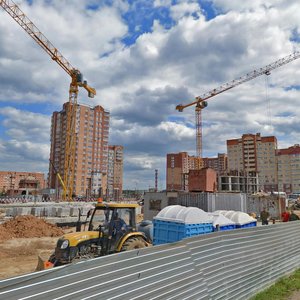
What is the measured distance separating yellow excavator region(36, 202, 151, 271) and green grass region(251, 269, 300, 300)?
3.23 meters

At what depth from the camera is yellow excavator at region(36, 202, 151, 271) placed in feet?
23.6

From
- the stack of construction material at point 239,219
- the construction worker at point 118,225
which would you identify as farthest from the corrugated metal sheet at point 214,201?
the construction worker at point 118,225

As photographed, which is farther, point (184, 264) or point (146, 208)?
point (146, 208)

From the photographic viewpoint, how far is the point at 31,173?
116m

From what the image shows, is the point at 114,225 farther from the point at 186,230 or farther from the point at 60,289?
the point at 60,289

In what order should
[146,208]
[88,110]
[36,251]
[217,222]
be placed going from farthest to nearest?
[88,110] → [146,208] → [36,251] → [217,222]

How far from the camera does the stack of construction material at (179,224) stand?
8.27 m

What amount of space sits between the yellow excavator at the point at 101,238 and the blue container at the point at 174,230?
58 centimetres

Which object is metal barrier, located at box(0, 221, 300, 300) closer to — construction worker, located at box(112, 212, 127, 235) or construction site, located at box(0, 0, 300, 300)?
construction site, located at box(0, 0, 300, 300)

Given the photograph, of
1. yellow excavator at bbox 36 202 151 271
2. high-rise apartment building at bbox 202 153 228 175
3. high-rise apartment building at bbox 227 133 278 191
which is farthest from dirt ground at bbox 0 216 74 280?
high-rise apartment building at bbox 202 153 228 175

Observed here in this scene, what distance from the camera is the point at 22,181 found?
94.3 metres

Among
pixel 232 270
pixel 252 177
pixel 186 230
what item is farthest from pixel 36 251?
pixel 252 177

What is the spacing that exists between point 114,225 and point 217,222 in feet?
12.7

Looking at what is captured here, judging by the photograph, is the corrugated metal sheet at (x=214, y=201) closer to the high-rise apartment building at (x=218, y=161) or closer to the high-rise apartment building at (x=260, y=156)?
the high-rise apartment building at (x=260, y=156)
